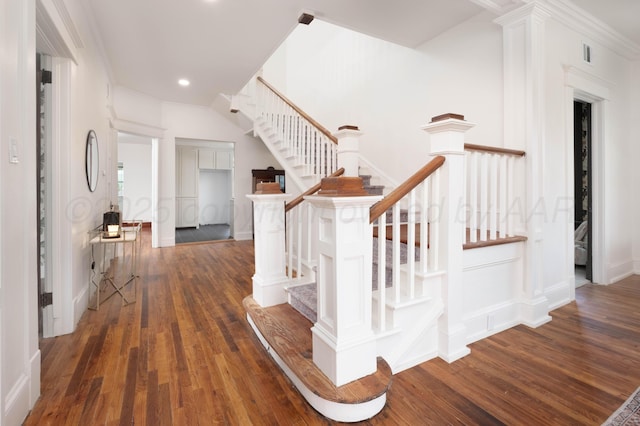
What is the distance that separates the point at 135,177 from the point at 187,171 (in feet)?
4.92

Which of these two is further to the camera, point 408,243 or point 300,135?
point 300,135

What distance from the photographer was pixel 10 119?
141cm

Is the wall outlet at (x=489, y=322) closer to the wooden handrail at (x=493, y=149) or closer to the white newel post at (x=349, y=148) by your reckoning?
the wooden handrail at (x=493, y=149)

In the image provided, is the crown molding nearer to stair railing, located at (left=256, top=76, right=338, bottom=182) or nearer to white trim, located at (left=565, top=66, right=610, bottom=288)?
stair railing, located at (left=256, top=76, right=338, bottom=182)

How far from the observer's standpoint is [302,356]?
5.95 ft

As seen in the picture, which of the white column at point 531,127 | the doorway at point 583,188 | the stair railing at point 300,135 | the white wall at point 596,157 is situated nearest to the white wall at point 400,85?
the white column at point 531,127

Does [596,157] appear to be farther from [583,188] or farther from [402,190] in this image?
[402,190]

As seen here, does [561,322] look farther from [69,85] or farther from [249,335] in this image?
[69,85]

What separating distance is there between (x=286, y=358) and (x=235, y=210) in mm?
5524

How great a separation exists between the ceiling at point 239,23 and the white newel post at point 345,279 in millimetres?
2230

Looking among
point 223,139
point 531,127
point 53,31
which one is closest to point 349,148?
point 531,127

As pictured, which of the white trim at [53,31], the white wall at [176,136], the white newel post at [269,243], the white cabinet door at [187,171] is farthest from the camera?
the white cabinet door at [187,171]

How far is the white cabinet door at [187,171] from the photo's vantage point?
905 centimetres

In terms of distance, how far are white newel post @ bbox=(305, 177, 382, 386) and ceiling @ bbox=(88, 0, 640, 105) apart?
7.32 feet
